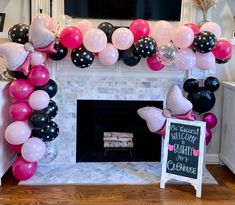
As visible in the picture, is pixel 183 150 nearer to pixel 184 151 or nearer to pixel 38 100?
pixel 184 151

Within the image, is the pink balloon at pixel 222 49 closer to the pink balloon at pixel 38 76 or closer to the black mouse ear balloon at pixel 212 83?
the black mouse ear balloon at pixel 212 83

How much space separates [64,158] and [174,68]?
57.5 inches

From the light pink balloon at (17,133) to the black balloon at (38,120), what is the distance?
7 cm

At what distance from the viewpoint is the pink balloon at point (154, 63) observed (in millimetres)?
3117

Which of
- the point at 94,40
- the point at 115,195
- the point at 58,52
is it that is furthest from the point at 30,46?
the point at 115,195

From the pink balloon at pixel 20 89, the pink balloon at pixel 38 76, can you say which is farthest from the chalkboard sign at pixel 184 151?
the pink balloon at pixel 20 89

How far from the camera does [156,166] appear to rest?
350cm

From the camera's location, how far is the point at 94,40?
9.45 feet

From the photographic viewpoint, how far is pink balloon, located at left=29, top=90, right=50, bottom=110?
9.53 feet

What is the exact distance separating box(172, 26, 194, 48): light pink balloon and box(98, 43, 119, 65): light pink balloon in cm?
54

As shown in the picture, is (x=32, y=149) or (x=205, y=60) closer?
(x=32, y=149)

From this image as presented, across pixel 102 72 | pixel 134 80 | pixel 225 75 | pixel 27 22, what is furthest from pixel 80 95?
pixel 225 75

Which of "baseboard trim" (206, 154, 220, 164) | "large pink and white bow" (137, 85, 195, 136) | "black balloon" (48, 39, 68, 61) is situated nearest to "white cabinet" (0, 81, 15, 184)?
"black balloon" (48, 39, 68, 61)

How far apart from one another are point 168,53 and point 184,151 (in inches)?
34.3
